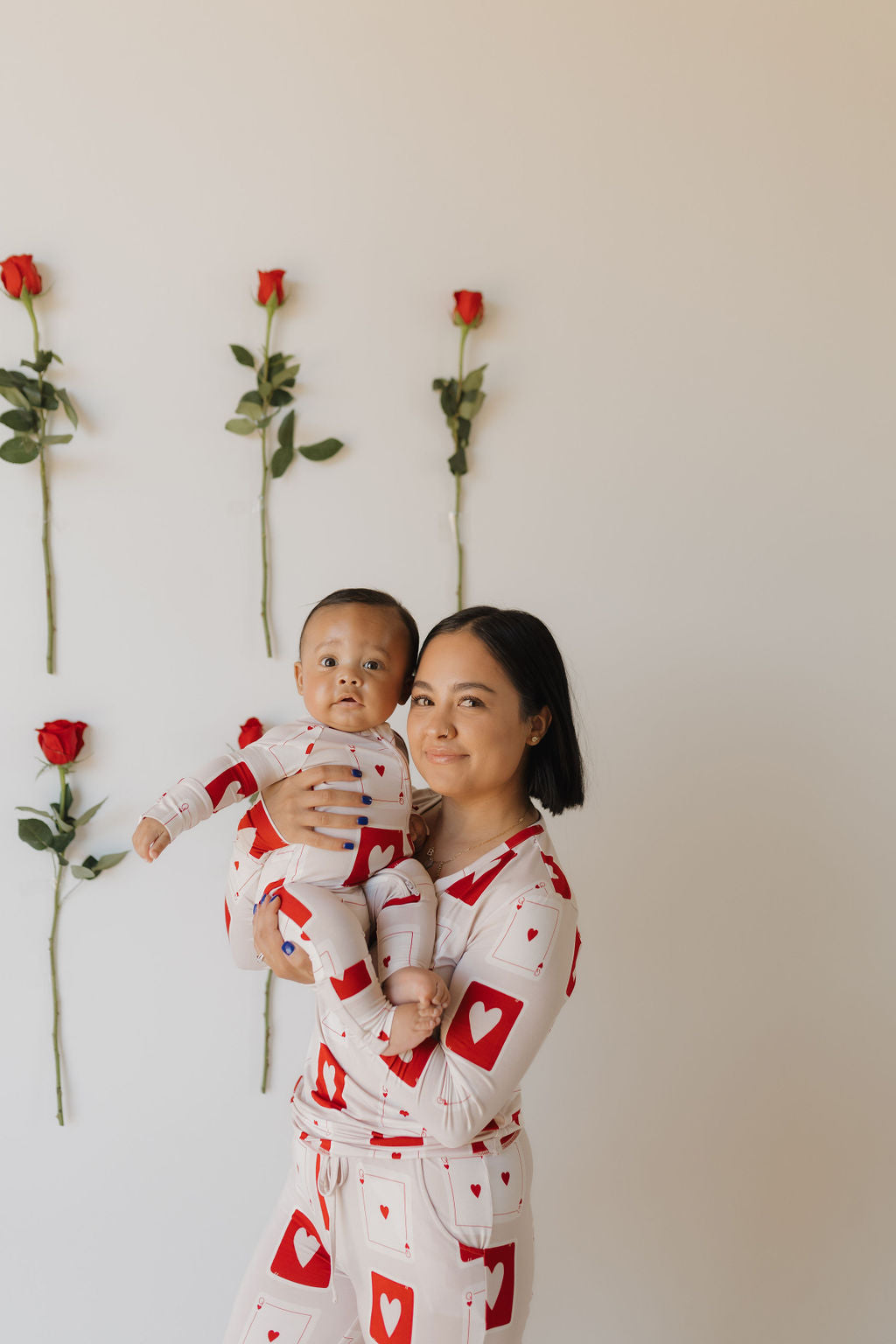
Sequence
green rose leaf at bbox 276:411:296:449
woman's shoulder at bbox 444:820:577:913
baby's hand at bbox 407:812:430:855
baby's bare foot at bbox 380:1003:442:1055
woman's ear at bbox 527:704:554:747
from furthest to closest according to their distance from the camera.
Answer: green rose leaf at bbox 276:411:296:449 < baby's hand at bbox 407:812:430:855 < woman's ear at bbox 527:704:554:747 < woman's shoulder at bbox 444:820:577:913 < baby's bare foot at bbox 380:1003:442:1055

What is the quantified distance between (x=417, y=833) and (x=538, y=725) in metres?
0.27

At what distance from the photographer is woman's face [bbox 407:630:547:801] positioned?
1.48 m

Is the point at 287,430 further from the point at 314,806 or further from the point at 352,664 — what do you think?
the point at 314,806

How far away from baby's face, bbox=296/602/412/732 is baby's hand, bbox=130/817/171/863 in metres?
0.29

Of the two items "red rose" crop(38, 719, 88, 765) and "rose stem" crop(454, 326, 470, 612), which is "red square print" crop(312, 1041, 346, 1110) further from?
"rose stem" crop(454, 326, 470, 612)

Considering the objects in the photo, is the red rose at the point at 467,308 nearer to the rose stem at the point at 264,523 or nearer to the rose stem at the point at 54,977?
the rose stem at the point at 264,523

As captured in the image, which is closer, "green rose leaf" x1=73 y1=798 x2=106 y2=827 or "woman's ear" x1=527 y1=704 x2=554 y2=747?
"woman's ear" x1=527 y1=704 x2=554 y2=747

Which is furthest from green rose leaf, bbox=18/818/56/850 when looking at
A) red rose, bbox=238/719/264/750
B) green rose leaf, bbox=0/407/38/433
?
green rose leaf, bbox=0/407/38/433

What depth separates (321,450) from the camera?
2209 mm

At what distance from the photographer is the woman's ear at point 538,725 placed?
157 centimetres

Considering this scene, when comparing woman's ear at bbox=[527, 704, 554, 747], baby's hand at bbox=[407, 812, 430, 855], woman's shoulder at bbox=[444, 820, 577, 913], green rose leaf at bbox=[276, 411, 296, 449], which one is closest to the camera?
woman's shoulder at bbox=[444, 820, 577, 913]

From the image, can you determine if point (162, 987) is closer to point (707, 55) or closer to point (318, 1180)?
point (318, 1180)

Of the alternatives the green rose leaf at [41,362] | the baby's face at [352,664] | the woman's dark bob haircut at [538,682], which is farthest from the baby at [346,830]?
the green rose leaf at [41,362]

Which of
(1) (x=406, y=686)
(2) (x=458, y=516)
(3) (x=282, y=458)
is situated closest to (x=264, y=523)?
(3) (x=282, y=458)
